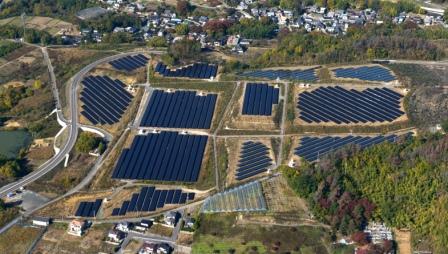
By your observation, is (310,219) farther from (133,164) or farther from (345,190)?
(133,164)

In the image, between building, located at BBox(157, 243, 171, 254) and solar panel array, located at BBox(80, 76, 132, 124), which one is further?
solar panel array, located at BBox(80, 76, 132, 124)

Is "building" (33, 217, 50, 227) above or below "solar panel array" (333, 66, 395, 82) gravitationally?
below

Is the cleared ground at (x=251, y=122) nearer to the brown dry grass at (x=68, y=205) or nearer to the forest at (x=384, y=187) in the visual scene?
the forest at (x=384, y=187)

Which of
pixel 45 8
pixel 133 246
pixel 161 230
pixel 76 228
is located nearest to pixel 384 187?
pixel 161 230

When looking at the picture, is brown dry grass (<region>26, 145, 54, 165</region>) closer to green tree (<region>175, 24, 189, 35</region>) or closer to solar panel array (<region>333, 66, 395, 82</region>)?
green tree (<region>175, 24, 189, 35</region>)

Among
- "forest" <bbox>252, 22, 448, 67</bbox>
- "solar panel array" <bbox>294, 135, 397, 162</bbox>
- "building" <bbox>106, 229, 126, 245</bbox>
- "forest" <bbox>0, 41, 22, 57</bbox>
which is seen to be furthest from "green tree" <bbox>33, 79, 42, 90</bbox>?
"solar panel array" <bbox>294, 135, 397, 162</bbox>

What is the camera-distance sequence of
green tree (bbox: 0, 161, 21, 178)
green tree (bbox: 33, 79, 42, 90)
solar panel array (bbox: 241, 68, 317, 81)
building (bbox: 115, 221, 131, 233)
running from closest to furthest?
building (bbox: 115, 221, 131, 233) → green tree (bbox: 0, 161, 21, 178) → solar panel array (bbox: 241, 68, 317, 81) → green tree (bbox: 33, 79, 42, 90)

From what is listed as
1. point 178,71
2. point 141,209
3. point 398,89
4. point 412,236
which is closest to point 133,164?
point 141,209
